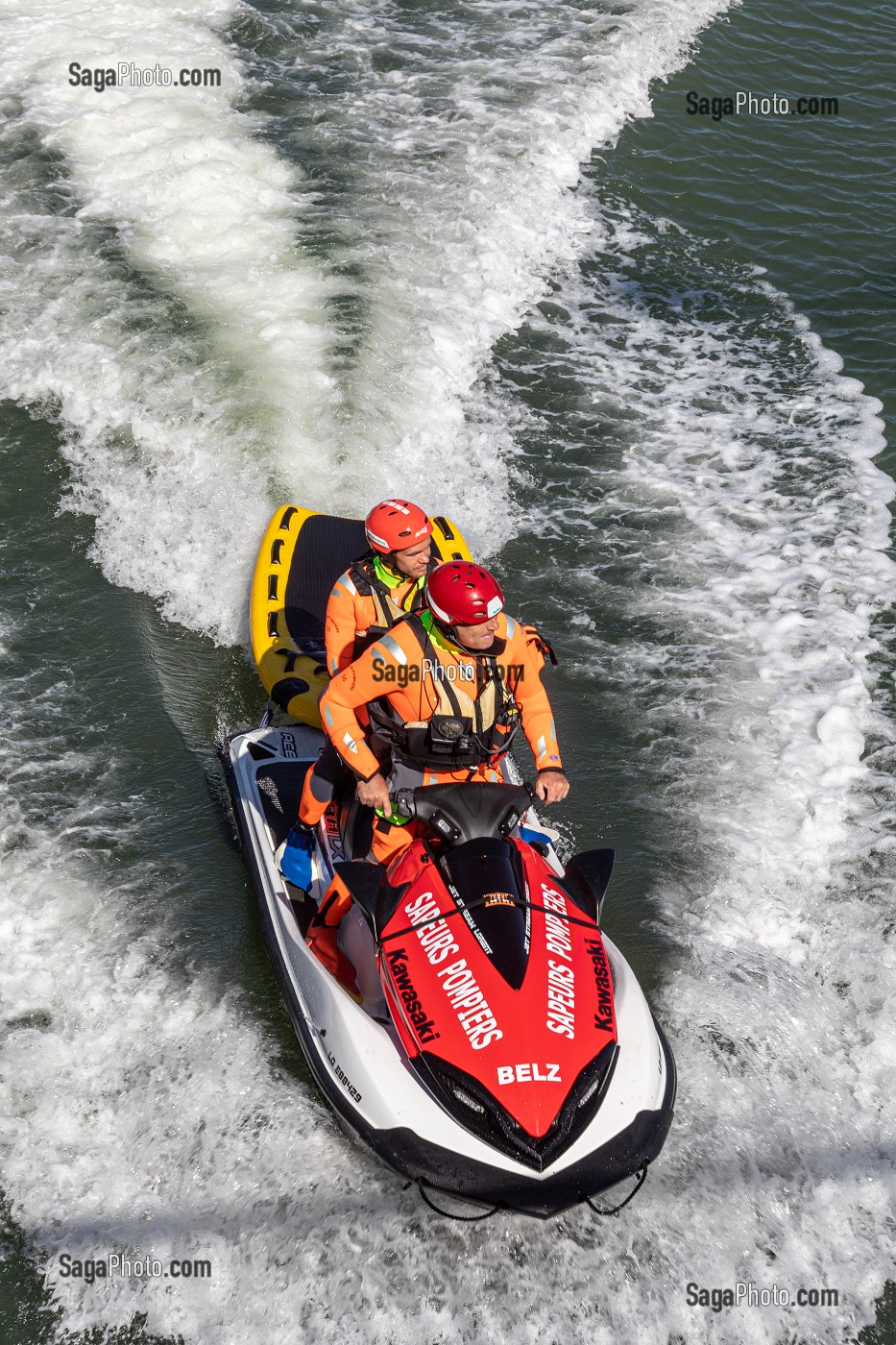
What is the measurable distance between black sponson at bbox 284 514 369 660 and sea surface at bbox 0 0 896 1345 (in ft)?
1.72

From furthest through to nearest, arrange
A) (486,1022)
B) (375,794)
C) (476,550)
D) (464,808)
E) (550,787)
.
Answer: (476,550) → (550,787) → (375,794) → (464,808) → (486,1022)

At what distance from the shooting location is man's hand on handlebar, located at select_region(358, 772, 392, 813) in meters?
4.44

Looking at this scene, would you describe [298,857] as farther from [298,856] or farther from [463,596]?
[463,596]

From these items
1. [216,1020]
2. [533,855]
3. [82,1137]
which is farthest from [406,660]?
[82,1137]

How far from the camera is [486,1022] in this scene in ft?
12.6

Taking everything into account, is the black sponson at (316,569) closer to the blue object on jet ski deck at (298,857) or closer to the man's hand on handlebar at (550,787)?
the blue object on jet ski deck at (298,857)

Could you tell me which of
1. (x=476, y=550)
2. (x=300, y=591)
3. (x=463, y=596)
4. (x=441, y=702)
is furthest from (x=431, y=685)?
(x=476, y=550)

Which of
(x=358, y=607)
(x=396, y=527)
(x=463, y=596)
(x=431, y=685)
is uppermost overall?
(x=463, y=596)

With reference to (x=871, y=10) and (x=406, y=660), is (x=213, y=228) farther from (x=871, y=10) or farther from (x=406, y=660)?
(x=871, y=10)

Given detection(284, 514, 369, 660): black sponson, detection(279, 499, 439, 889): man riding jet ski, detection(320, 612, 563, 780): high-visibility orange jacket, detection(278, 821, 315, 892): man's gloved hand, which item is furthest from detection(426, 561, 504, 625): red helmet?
detection(284, 514, 369, 660): black sponson

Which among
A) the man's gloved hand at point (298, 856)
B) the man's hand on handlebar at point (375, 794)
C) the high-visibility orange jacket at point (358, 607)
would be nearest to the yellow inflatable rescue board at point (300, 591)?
the high-visibility orange jacket at point (358, 607)

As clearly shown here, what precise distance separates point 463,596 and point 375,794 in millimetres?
846

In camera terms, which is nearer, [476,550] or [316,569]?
[316,569]

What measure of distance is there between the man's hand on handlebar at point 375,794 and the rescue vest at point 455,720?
0.42 feet
